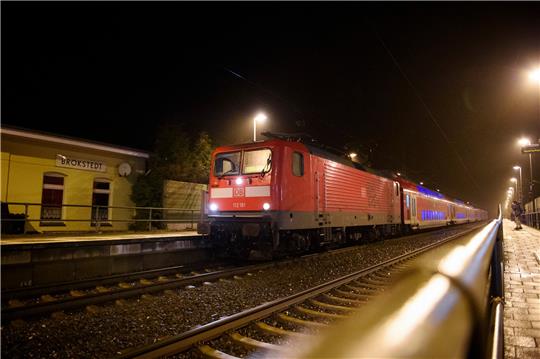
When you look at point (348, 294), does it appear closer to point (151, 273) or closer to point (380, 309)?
point (151, 273)

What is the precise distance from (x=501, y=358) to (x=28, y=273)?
8.30 meters

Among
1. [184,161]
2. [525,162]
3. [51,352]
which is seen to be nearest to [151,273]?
[51,352]

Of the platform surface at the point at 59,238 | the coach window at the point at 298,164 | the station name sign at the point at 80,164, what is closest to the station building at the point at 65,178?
the station name sign at the point at 80,164

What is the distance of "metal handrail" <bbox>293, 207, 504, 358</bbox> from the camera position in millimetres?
639

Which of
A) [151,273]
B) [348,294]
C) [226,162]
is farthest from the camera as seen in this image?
[226,162]

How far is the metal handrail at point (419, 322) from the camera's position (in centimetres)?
64

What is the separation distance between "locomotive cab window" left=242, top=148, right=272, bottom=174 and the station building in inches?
207

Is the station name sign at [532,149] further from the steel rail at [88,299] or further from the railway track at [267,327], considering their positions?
the steel rail at [88,299]

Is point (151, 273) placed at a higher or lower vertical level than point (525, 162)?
lower

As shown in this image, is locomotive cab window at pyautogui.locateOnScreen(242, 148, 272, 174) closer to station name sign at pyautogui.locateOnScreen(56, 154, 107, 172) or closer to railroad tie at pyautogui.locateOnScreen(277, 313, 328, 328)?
railroad tie at pyautogui.locateOnScreen(277, 313, 328, 328)

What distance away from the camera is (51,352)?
3965mm

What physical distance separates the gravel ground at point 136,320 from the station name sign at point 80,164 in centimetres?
1142

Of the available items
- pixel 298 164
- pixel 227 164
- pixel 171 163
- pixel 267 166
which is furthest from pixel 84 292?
pixel 171 163

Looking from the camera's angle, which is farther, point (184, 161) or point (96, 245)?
point (184, 161)
